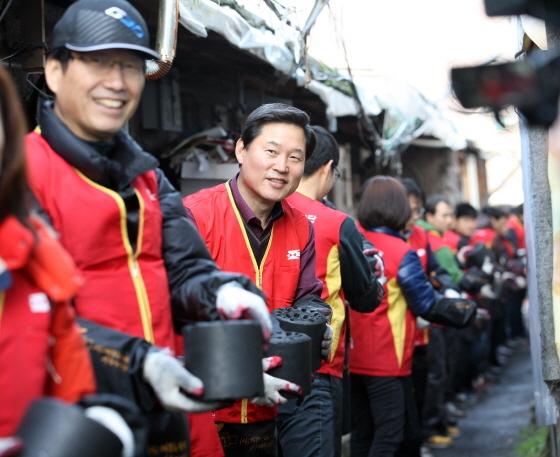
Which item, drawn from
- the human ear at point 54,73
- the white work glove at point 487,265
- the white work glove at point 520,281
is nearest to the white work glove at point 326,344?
the human ear at point 54,73

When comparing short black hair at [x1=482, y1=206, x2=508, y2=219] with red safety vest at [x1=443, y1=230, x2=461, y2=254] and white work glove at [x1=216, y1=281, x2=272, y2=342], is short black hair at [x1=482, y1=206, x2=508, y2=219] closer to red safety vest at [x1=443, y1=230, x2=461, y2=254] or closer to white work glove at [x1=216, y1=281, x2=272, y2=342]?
red safety vest at [x1=443, y1=230, x2=461, y2=254]

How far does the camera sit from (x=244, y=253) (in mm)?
3678

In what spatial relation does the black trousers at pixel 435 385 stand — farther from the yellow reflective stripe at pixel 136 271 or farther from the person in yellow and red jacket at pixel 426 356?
the yellow reflective stripe at pixel 136 271

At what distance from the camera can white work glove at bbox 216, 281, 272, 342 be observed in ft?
7.79

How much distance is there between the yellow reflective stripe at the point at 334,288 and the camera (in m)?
4.37

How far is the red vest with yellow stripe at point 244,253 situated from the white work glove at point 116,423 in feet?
5.64

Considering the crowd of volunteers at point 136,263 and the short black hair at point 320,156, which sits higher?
the short black hair at point 320,156

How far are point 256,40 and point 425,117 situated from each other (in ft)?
18.6

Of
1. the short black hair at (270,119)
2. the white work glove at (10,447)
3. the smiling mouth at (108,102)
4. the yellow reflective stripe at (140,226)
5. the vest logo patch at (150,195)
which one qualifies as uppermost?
the short black hair at (270,119)

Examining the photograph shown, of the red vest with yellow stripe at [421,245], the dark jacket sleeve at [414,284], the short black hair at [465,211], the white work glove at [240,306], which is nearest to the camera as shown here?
the white work glove at [240,306]

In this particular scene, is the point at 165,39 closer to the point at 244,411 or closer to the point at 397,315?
the point at 244,411

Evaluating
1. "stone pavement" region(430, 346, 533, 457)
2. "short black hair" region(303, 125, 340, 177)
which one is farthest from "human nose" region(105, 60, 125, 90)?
"stone pavement" region(430, 346, 533, 457)

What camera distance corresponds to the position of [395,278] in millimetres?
5555

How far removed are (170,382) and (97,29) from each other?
1010mm
